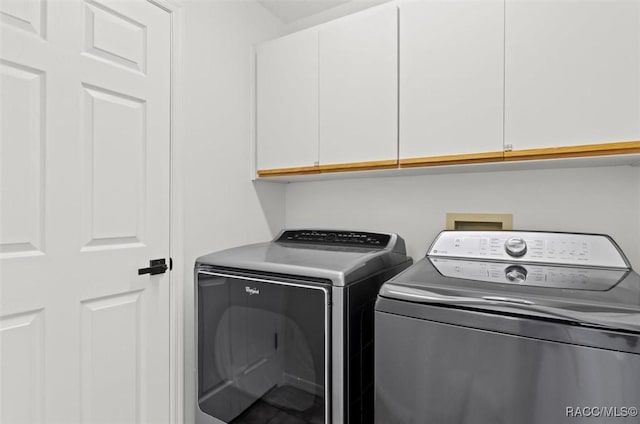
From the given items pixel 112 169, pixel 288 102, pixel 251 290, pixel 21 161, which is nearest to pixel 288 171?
pixel 288 102

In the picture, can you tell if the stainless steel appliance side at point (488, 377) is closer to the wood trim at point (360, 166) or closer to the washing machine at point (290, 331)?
the washing machine at point (290, 331)

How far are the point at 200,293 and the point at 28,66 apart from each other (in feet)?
3.38

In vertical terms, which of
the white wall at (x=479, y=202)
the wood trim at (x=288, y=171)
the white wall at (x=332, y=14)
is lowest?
→ the white wall at (x=479, y=202)

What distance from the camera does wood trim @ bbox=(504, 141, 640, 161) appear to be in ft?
3.76

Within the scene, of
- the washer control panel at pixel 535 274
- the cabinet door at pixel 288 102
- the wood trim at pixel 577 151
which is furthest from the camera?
the cabinet door at pixel 288 102

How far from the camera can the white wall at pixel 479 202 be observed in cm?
143

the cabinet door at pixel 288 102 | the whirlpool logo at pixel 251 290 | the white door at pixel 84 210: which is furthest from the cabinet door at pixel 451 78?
the white door at pixel 84 210

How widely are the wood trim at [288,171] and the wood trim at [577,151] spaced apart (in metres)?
0.87

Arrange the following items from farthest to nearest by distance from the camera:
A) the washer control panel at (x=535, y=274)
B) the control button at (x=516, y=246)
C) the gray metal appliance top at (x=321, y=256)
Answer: the control button at (x=516, y=246) → the gray metal appliance top at (x=321, y=256) → the washer control panel at (x=535, y=274)

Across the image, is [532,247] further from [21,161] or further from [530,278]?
[21,161]

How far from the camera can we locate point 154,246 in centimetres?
150

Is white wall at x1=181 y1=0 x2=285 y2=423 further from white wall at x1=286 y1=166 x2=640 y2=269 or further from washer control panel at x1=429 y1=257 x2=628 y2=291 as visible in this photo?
washer control panel at x1=429 y1=257 x2=628 y2=291

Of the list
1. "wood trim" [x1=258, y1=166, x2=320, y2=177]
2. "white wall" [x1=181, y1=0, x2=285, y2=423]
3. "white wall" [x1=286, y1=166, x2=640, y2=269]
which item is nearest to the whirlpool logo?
"white wall" [x1=181, y1=0, x2=285, y2=423]

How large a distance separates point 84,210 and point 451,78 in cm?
152
